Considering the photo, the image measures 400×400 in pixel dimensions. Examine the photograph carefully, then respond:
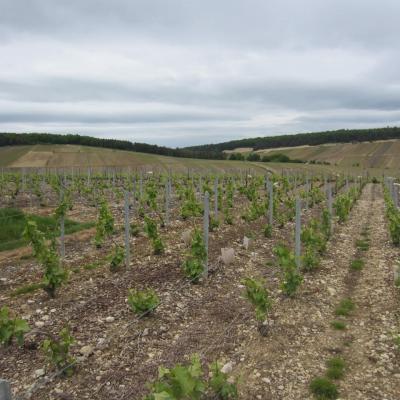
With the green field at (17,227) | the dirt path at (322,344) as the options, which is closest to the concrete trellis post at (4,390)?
the dirt path at (322,344)

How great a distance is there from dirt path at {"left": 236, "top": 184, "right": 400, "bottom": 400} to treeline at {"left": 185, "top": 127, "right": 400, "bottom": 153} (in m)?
99.5

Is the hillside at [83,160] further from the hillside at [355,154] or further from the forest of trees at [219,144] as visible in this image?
the hillside at [355,154]

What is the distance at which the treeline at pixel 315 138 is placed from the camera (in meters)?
104

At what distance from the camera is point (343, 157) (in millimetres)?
86500

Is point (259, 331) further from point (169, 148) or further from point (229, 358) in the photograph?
point (169, 148)

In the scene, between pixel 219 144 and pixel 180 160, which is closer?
pixel 180 160

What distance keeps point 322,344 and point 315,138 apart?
112 meters

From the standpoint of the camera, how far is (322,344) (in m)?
6.05

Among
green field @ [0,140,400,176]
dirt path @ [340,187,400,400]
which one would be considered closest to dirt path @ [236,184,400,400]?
dirt path @ [340,187,400,400]

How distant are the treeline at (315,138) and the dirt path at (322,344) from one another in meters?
99.5

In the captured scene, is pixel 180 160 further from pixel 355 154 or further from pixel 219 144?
pixel 219 144

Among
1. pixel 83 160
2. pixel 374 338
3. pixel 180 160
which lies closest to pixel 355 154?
pixel 180 160

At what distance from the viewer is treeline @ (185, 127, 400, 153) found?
10356cm

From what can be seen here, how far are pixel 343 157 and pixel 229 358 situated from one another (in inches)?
3379
